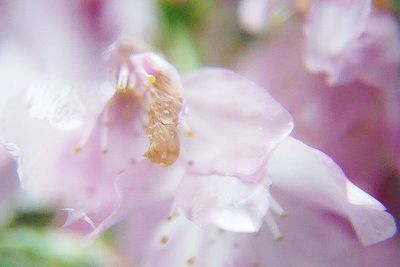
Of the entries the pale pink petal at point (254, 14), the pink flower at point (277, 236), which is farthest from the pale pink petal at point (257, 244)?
the pale pink petal at point (254, 14)

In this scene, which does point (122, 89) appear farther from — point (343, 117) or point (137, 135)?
point (343, 117)

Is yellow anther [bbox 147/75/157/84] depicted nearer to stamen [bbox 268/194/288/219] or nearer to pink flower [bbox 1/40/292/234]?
pink flower [bbox 1/40/292/234]

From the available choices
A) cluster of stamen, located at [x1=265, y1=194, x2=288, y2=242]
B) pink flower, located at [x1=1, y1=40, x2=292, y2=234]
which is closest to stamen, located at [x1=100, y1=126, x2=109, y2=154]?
pink flower, located at [x1=1, y1=40, x2=292, y2=234]

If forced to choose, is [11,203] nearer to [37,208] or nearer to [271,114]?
[37,208]

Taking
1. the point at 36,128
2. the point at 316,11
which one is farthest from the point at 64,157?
the point at 316,11

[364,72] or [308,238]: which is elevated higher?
[364,72]

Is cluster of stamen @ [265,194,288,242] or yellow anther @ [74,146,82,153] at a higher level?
yellow anther @ [74,146,82,153]

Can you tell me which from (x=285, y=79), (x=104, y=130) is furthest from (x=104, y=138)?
(x=285, y=79)
